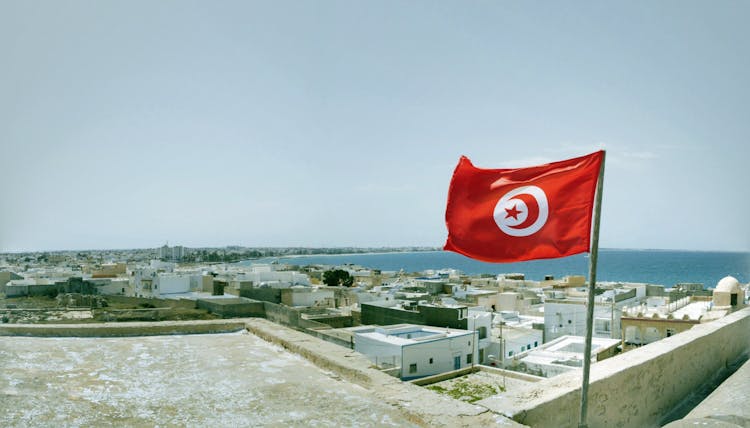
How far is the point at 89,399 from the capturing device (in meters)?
3.71

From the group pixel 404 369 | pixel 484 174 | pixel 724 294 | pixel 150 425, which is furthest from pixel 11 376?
pixel 404 369

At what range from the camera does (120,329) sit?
6.34m

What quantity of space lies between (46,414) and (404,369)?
18.8 metres

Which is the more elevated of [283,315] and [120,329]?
[120,329]

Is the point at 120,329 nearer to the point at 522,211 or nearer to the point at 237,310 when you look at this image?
the point at 522,211

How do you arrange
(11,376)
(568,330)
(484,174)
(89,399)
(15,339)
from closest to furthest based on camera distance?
(89,399) → (11,376) → (484,174) → (15,339) → (568,330)

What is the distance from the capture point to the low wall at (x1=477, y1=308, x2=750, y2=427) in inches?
148

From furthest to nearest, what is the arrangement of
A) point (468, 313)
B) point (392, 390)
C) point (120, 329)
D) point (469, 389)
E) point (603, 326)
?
point (603, 326) < point (468, 313) < point (469, 389) < point (120, 329) < point (392, 390)

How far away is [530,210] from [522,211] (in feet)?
A: 0.28

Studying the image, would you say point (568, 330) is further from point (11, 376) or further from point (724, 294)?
point (11, 376)

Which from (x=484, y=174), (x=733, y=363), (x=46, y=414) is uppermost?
(x=484, y=174)

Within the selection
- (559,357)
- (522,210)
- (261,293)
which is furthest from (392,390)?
(261,293)

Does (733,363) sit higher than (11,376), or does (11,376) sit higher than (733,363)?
(11,376)

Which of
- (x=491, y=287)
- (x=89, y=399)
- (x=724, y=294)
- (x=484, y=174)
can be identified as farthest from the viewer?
(x=491, y=287)
